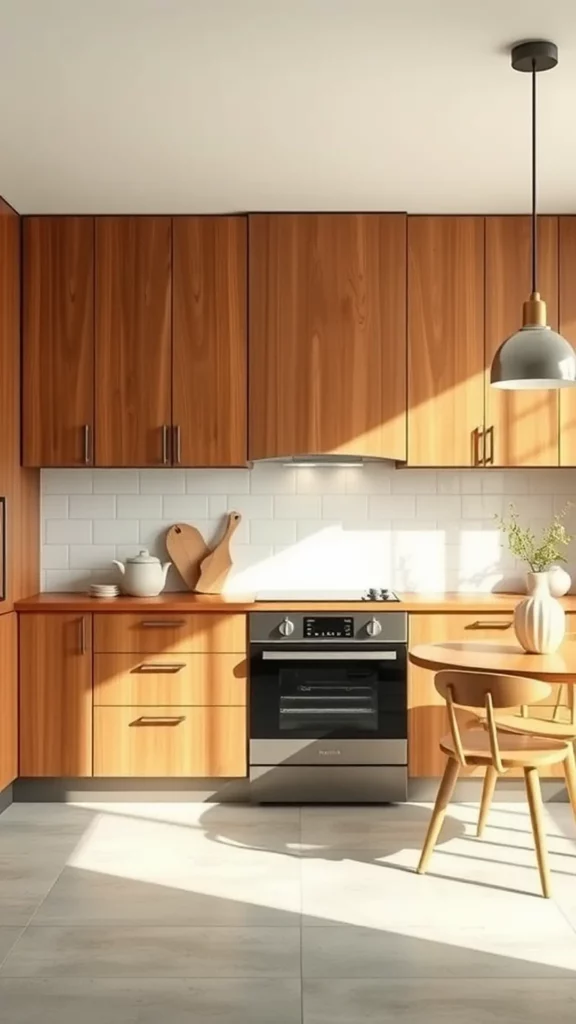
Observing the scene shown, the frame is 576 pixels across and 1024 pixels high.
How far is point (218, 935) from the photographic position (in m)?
3.34

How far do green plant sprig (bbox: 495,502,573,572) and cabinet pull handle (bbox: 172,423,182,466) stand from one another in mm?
1647

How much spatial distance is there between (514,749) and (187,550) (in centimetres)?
218

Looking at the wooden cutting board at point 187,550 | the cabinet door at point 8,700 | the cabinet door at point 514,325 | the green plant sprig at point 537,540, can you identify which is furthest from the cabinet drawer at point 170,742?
the cabinet door at point 514,325

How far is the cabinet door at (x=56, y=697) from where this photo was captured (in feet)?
15.9

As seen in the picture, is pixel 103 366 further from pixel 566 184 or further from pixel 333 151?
pixel 566 184

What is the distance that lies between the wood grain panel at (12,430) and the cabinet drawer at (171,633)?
18.0 inches

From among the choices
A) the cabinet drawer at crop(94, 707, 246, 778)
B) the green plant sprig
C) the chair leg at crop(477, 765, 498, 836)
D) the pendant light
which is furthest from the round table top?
the cabinet drawer at crop(94, 707, 246, 778)

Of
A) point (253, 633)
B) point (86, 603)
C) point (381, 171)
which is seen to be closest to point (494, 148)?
point (381, 171)

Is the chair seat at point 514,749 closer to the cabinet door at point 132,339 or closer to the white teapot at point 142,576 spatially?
the white teapot at point 142,576

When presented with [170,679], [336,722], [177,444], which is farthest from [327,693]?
[177,444]

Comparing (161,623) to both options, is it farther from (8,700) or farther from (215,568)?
(8,700)

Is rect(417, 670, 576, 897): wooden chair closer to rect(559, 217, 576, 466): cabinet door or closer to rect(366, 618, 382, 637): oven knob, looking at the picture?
rect(366, 618, 382, 637): oven knob

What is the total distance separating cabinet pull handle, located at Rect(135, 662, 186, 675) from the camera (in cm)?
483

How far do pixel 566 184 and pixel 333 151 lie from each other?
1099 millimetres
